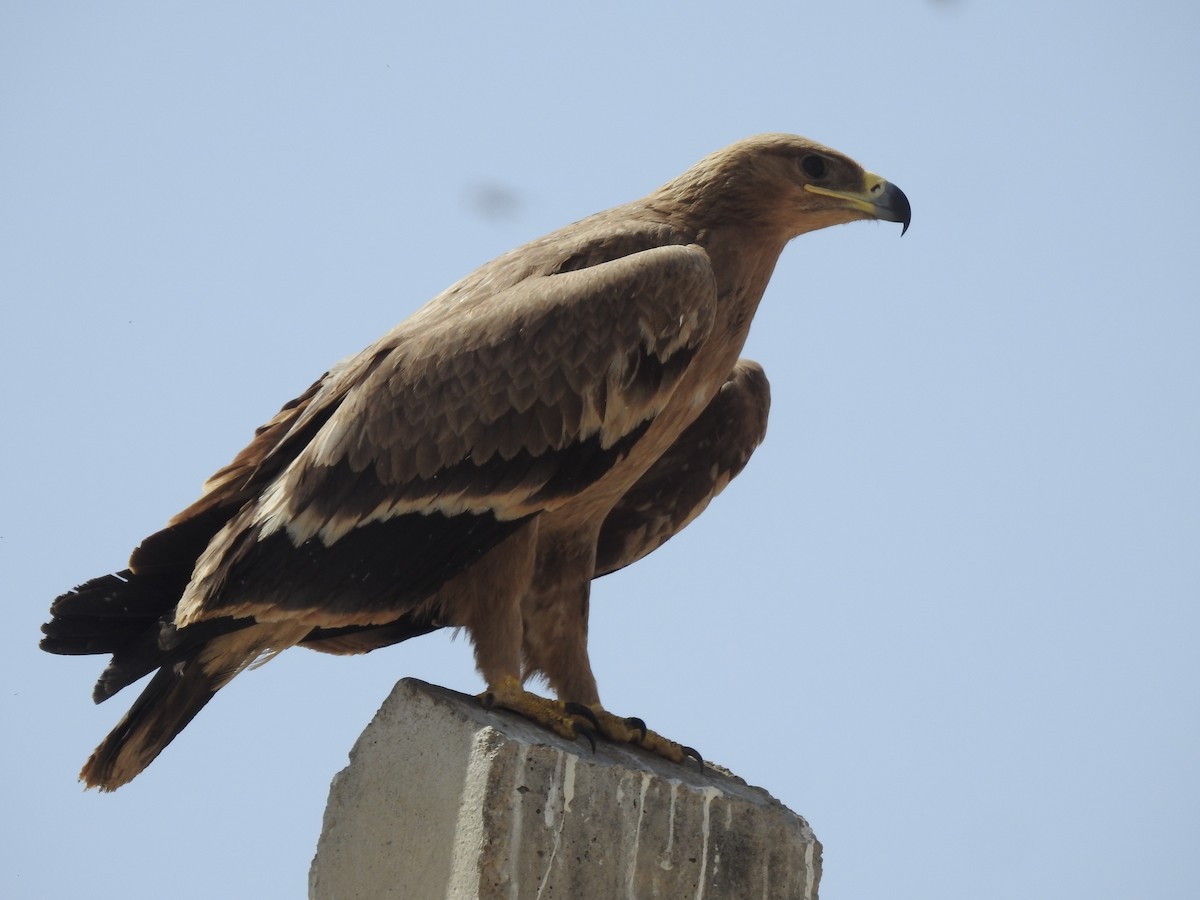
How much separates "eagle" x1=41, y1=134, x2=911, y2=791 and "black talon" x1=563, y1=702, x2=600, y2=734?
11 mm

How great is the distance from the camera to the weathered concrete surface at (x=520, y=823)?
4.41m

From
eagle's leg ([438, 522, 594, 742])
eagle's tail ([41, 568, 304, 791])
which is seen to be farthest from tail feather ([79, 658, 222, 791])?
eagle's leg ([438, 522, 594, 742])

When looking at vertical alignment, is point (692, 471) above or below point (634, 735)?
above

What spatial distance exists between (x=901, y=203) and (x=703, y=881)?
2791 mm

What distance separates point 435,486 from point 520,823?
135 cm

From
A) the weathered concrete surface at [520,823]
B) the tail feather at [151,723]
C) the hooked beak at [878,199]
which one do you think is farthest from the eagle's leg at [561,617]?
the hooked beak at [878,199]

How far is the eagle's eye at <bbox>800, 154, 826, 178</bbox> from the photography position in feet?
20.8

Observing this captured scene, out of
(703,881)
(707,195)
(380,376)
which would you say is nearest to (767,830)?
(703,881)

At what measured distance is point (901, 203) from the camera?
6.32 m

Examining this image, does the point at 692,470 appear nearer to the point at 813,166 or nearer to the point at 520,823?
the point at 813,166

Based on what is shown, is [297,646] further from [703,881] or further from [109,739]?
[703,881]

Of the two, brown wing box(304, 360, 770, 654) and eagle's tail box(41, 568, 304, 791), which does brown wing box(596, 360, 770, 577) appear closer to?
brown wing box(304, 360, 770, 654)

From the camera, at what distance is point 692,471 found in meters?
6.66

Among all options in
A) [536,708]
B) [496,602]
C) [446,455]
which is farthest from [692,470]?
[536,708]
